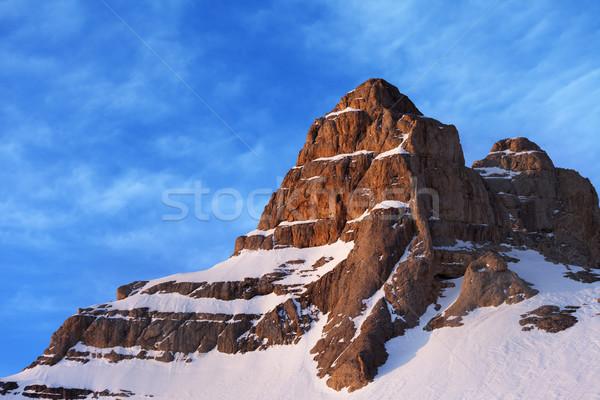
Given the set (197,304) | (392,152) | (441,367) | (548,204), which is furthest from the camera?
(548,204)

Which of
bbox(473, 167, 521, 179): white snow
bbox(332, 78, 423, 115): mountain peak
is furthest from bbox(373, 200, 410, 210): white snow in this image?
bbox(473, 167, 521, 179): white snow

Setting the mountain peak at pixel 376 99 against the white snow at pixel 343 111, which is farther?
the mountain peak at pixel 376 99

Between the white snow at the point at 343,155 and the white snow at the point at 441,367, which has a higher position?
the white snow at the point at 343,155

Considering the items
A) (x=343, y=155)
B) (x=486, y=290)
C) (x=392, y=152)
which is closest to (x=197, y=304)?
(x=343, y=155)

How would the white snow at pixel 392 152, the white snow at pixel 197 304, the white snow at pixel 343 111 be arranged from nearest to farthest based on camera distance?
1. the white snow at pixel 197 304
2. the white snow at pixel 392 152
3. the white snow at pixel 343 111

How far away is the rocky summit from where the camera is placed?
79.6m

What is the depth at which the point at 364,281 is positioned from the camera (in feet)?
292

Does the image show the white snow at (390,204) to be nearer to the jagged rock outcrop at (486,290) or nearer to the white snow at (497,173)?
the jagged rock outcrop at (486,290)

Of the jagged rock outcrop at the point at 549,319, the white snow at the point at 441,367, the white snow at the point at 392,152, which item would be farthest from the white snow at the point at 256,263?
the jagged rock outcrop at the point at 549,319

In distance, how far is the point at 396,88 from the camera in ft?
404

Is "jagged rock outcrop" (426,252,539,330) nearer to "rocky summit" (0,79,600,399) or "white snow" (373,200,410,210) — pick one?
"rocky summit" (0,79,600,399)

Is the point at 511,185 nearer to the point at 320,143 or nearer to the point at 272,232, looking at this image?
the point at 320,143

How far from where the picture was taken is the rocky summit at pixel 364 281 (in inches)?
3132

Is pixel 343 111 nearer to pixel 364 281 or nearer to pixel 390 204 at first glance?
pixel 390 204
